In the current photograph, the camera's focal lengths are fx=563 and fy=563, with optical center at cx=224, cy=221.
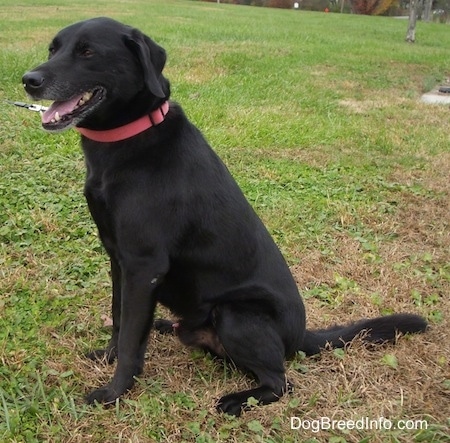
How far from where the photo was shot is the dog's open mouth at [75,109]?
2055mm

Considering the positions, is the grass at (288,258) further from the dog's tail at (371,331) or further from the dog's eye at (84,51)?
the dog's eye at (84,51)

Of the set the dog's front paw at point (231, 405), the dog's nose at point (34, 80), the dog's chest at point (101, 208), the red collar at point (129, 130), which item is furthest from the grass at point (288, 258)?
the dog's nose at point (34, 80)

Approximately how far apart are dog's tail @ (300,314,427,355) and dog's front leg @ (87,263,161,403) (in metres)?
0.78

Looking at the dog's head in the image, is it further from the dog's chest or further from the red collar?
the dog's chest

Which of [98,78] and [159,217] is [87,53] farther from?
[159,217]

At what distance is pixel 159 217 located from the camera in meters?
2.06

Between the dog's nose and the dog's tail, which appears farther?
the dog's tail

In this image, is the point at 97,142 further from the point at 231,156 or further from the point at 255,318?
the point at 231,156

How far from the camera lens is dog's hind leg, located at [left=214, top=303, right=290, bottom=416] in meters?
2.16

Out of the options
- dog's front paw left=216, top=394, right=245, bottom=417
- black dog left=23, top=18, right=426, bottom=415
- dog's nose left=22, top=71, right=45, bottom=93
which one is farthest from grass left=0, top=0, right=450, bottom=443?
dog's nose left=22, top=71, right=45, bottom=93

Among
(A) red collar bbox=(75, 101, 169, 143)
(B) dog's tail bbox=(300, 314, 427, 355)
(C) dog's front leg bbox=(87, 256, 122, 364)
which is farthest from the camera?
(B) dog's tail bbox=(300, 314, 427, 355)

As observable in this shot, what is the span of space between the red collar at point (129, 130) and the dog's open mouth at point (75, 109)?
3.9 inches

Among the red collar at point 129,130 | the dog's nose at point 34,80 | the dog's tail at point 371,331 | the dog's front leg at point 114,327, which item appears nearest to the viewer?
the dog's nose at point 34,80

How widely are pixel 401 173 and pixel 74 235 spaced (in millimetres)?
2855
